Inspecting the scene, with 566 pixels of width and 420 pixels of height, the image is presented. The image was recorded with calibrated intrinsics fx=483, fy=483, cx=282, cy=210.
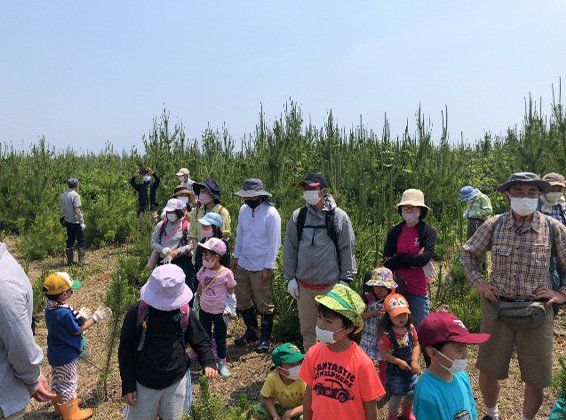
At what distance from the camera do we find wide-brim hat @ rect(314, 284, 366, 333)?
2.56m

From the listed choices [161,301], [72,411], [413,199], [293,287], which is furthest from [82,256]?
[413,199]

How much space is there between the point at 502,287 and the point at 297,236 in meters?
1.73

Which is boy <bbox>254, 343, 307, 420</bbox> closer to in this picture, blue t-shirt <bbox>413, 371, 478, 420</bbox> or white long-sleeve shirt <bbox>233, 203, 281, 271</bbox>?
blue t-shirt <bbox>413, 371, 478, 420</bbox>

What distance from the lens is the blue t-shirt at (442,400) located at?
226 cm

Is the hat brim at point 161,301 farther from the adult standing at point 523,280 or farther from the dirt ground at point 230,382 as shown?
the adult standing at point 523,280

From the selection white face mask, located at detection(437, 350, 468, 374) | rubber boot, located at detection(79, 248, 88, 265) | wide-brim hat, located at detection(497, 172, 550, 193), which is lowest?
rubber boot, located at detection(79, 248, 88, 265)

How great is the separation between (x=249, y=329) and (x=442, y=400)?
3.60 m

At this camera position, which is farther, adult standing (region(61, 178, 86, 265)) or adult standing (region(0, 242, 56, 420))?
adult standing (region(61, 178, 86, 265))

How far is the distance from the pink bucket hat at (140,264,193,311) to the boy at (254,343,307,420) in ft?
3.09

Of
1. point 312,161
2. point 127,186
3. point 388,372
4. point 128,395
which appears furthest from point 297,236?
point 127,186

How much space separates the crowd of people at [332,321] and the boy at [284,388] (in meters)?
0.01

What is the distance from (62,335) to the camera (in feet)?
13.2

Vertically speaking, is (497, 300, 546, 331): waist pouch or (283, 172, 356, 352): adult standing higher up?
(283, 172, 356, 352): adult standing

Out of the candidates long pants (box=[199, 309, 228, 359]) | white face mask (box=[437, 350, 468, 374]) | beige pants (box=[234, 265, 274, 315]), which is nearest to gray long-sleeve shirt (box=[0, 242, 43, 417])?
white face mask (box=[437, 350, 468, 374])
